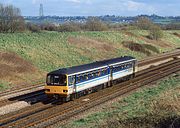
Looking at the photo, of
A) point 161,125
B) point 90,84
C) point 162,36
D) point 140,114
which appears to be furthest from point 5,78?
point 162,36

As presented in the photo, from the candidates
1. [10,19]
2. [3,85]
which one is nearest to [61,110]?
[3,85]

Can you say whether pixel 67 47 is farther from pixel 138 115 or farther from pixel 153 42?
pixel 138 115

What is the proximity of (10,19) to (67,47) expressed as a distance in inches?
829

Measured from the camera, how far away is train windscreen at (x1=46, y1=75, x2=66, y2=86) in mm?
29414

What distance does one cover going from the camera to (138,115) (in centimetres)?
2212

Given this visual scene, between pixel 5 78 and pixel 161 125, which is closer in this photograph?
pixel 161 125

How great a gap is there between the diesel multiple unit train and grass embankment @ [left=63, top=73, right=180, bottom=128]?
354 centimetres

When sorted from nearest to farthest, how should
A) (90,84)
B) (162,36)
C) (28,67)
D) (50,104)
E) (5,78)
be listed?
(50,104) → (90,84) → (5,78) → (28,67) → (162,36)

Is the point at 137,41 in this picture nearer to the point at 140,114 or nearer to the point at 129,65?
the point at 129,65

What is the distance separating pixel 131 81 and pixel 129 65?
5.43 ft

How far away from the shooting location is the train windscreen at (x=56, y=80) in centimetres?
2941

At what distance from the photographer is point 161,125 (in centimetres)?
1967

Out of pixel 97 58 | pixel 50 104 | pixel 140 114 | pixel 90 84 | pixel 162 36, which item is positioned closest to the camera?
pixel 140 114

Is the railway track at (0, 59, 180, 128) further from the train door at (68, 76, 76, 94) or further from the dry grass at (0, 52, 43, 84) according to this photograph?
the dry grass at (0, 52, 43, 84)
